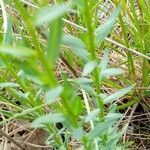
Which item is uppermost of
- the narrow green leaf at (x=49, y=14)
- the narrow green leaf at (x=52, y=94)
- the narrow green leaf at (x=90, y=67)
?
the narrow green leaf at (x=49, y=14)

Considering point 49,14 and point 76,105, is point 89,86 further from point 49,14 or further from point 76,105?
point 49,14

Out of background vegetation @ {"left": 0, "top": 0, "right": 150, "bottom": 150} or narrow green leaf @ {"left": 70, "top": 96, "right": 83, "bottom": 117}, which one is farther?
background vegetation @ {"left": 0, "top": 0, "right": 150, "bottom": 150}

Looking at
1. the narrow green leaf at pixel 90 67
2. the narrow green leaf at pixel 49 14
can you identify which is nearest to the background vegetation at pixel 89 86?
the narrow green leaf at pixel 90 67

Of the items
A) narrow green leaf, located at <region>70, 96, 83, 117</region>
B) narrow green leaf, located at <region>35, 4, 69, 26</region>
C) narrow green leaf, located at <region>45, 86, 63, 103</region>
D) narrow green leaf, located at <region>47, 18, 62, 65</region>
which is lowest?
narrow green leaf, located at <region>70, 96, 83, 117</region>

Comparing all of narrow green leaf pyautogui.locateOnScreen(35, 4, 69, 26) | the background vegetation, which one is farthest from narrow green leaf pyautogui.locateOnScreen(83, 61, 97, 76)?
narrow green leaf pyautogui.locateOnScreen(35, 4, 69, 26)

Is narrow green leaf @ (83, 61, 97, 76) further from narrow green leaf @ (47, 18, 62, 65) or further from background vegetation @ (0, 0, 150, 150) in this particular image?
narrow green leaf @ (47, 18, 62, 65)

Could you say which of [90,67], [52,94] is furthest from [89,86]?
[52,94]

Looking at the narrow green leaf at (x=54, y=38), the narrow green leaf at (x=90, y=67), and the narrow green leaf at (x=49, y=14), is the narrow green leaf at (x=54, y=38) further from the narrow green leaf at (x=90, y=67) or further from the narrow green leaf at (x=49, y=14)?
the narrow green leaf at (x=90, y=67)
